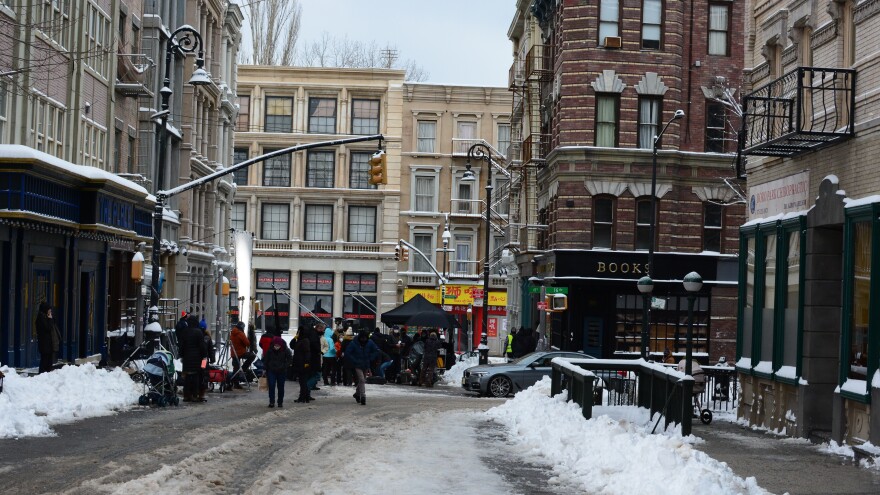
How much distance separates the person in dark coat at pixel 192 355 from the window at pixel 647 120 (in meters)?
24.4

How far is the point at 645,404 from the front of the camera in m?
21.5

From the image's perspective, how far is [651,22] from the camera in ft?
153

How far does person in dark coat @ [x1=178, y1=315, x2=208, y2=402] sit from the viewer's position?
85.1 ft

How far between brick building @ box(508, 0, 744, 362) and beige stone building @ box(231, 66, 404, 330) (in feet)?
98.5

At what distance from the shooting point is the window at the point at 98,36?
34.2 m

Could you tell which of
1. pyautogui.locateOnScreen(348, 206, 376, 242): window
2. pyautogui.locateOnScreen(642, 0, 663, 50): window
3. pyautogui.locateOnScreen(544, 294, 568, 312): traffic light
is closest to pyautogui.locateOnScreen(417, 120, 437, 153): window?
pyautogui.locateOnScreen(348, 206, 376, 242): window

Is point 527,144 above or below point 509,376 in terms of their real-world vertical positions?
above

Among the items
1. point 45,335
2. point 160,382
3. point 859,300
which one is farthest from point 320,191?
point 859,300

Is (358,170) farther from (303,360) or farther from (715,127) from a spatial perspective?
(303,360)

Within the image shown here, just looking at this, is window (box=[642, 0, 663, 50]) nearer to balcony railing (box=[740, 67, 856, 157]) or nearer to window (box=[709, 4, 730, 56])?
window (box=[709, 4, 730, 56])

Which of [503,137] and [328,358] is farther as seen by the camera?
[503,137]

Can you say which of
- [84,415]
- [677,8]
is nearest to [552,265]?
[677,8]

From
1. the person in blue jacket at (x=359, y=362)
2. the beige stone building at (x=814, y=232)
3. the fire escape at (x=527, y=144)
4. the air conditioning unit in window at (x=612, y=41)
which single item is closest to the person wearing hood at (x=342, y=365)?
the person in blue jacket at (x=359, y=362)

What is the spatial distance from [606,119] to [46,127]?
2214 centimetres
